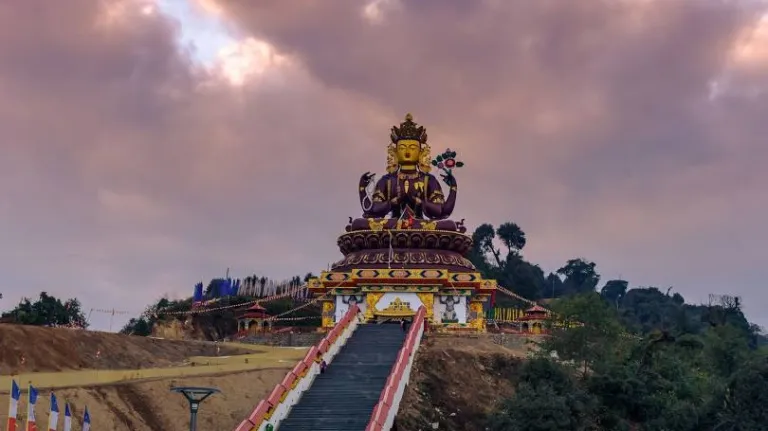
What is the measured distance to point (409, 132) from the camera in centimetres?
4903

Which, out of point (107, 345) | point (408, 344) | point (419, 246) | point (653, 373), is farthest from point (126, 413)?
point (419, 246)

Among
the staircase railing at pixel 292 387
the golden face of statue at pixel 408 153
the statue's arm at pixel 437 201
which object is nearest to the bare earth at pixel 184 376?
the staircase railing at pixel 292 387

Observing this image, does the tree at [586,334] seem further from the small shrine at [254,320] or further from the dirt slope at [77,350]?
the small shrine at [254,320]

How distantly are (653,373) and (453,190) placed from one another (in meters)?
21.3

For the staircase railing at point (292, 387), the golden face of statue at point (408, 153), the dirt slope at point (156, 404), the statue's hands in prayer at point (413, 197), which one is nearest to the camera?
the staircase railing at point (292, 387)

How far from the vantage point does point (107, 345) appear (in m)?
31.8

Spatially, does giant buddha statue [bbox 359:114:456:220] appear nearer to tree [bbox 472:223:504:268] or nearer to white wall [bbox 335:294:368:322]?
white wall [bbox 335:294:368:322]

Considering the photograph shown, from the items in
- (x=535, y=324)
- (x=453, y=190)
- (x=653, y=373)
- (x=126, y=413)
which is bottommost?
(x=126, y=413)

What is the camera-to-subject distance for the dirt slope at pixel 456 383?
1097 inches

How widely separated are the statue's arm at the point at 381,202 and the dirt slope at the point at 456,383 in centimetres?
1151

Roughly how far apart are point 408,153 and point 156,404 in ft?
81.9

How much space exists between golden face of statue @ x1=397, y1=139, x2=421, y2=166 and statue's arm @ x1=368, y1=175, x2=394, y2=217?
4.82ft

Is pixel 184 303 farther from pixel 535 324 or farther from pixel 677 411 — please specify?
pixel 677 411

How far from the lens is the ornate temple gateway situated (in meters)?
41.9
